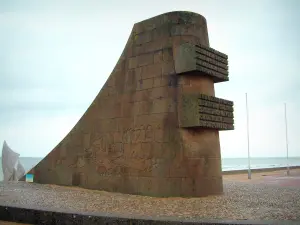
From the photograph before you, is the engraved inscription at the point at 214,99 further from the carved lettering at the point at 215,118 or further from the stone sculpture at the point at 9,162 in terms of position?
the stone sculpture at the point at 9,162

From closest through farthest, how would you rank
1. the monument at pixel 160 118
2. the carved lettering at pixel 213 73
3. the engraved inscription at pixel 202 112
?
1. the engraved inscription at pixel 202 112
2. the monument at pixel 160 118
3. the carved lettering at pixel 213 73

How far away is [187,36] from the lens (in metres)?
9.66

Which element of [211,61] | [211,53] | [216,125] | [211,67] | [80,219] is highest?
[211,53]

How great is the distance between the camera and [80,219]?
225 inches

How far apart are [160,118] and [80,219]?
4407mm

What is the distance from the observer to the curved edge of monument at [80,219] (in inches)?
199

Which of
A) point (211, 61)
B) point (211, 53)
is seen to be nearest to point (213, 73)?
point (211, 61)

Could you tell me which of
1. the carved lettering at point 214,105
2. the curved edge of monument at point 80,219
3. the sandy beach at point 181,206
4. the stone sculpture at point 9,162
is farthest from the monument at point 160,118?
the stone sculpture at point 9,162

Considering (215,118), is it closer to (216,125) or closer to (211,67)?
(216,125)

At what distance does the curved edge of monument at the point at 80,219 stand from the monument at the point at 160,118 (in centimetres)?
367

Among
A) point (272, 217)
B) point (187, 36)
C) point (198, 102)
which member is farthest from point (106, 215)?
point (187, 36)

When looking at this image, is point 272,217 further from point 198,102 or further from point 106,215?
point 198,102

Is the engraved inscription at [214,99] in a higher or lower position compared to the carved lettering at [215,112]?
higher

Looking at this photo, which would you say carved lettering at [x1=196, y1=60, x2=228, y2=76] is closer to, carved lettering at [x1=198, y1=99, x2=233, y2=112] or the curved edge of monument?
carved lettering at [x1=198, y1=99, x2=233, y2=112]
